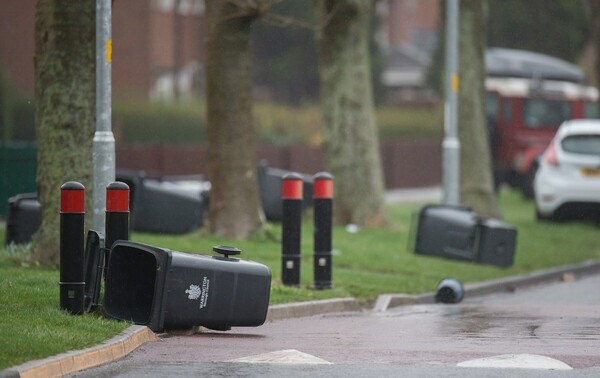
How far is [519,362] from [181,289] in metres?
2.57

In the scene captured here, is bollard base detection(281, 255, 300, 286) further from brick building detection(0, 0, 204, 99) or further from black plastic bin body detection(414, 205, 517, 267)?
brick building detection(0, 0, 204, 99)

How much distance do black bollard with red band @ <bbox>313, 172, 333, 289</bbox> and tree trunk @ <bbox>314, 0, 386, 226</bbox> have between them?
7.62 meters

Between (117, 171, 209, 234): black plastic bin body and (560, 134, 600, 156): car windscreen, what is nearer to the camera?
(117, 171, 209, 234): black plastic bin body

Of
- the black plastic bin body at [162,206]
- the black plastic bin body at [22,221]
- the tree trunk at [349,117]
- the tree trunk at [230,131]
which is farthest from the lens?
the tree trunk at [349,117]

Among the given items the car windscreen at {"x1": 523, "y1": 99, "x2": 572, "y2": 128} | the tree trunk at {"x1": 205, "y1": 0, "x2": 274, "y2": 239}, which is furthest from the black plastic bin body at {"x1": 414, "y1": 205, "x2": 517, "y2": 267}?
the car windscreen at {"x1": 523, "y1": 99, "x2": 572, "y2": 128}

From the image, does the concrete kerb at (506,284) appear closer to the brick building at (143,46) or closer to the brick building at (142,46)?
the brick building at (143,46)

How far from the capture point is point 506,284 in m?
18.0

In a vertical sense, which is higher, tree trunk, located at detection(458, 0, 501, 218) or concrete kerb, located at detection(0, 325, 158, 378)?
A: tree trunk, located at detection(458, 0, 501, 218)

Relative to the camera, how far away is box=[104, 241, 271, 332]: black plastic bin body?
11.0m

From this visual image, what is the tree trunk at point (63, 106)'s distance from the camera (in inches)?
587

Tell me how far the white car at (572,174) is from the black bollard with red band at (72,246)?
582 inches

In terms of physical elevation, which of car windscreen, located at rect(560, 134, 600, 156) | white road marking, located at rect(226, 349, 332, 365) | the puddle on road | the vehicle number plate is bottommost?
the puddle on road

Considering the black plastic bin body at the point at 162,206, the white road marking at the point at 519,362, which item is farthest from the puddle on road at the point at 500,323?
the black plastic bin body at the point at 162,206

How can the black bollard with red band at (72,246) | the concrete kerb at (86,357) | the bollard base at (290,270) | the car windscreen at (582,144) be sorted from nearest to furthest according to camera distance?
the concrete kerb at (86,357), the black bollard with red band at (72,246), the bollard base at (290,270), the car windscreen at (582,144)
